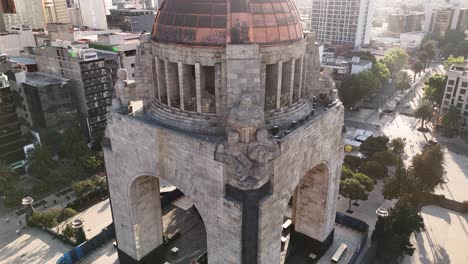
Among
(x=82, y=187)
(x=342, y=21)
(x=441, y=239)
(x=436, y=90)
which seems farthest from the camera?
(x=342, y=21)

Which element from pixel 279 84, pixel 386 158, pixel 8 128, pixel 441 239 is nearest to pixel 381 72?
pixel 386 158

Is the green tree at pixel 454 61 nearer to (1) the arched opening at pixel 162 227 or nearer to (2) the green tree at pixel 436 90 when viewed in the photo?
(2) the green tree at pixel 436 90

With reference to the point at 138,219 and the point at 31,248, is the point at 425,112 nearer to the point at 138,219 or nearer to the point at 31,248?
the point at 138,219

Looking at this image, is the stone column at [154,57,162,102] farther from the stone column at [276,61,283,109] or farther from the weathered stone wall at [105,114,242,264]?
the stone column at [276,61,283,109]

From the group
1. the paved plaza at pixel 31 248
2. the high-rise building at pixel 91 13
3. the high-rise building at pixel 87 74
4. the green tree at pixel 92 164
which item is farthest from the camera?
the high-rise building at pixel 91 13

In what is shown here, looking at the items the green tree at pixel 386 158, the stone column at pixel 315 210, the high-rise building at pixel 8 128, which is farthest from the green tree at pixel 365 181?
the high-rise building at pixel 8 128

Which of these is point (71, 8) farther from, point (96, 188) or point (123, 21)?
point (96, 188)

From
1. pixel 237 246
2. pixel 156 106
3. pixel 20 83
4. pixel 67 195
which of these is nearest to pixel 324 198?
pixel 237 246
